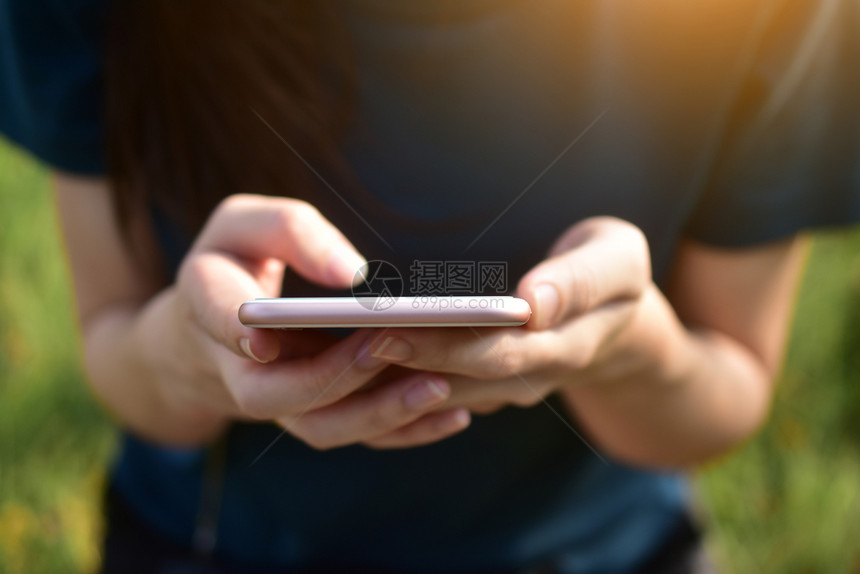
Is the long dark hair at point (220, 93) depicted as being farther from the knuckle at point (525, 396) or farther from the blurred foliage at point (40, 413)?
the blurred foliage at point (40, 413)

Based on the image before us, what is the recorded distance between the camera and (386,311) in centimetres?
35

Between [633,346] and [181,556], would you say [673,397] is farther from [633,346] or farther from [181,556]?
[181,556]

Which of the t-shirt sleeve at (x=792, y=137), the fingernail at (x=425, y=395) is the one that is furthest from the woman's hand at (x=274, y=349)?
the t-shirt sleeve at (x=792, y=137)

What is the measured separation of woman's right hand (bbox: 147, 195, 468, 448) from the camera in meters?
0.43

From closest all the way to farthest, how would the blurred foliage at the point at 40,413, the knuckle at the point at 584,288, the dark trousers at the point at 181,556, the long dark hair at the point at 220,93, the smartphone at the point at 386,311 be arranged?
1. the smartphone at the point at 386,311
2. the knuckle at the point at 584,288
3. the long dark hair at the point at 220,93
4. the dark trousers at the point at 181,556
5. the blurred foliage at the point at 40,413

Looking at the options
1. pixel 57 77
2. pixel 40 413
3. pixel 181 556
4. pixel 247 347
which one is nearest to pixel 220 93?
pixel 57 77

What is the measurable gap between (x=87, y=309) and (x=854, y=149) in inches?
29.4

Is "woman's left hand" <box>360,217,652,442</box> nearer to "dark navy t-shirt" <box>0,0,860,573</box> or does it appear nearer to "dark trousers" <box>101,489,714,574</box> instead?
"dark navy t-shirt" <box>0,0,860,573</box>

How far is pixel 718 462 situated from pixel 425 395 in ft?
2.64

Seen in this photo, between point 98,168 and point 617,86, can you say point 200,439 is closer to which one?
point 98,168

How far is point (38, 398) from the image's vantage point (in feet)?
3.79

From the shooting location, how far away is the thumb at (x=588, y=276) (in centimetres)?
43

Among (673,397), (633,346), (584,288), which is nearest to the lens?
(584,288)

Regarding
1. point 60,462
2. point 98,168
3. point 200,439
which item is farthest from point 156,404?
point 60,462
